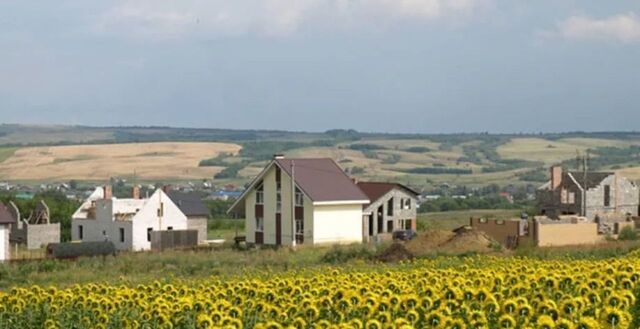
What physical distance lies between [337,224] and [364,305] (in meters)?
42.4

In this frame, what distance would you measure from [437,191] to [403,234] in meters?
98.3

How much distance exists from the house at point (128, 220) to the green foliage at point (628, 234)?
866 inches

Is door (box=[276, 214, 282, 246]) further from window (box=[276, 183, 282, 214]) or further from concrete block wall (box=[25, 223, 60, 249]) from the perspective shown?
concrete block wall (box=[25, 223, 60, 249])

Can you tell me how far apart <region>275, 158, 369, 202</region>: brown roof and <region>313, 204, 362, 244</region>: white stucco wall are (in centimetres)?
45

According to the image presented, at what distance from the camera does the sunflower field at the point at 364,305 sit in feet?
40.7

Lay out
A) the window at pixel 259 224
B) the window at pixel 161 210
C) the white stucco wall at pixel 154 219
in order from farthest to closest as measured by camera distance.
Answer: the window at pixel 161 210, the white stucco wall at pixel 154 219, the window at pixel 259 224

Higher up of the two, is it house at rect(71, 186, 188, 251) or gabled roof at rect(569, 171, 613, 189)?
gabled roof at rect(569, 171, 613, 189)

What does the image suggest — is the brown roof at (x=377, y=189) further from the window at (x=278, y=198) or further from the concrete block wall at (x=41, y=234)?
the concrete block wall at (x=41, y=234)

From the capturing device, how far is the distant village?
5300cm

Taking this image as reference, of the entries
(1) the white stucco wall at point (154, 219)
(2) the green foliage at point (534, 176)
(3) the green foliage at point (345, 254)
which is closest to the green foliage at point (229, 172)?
(2) the green foliage at point (534, 176)

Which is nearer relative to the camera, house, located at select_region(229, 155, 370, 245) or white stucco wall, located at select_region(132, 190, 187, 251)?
house, located at select_region(229, 155, 370, 245)

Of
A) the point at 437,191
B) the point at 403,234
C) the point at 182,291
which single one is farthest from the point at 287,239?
the point at 437,191

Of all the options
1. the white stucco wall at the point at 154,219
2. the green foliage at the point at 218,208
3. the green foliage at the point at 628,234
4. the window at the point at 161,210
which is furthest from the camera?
the green foliage at the point at 218,208

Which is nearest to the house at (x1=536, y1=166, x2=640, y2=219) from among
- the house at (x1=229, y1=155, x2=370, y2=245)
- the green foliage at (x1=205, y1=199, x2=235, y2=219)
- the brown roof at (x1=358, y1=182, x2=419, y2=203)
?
the brown roof at (x1=358, y1=182, x2=419, y2=203)
